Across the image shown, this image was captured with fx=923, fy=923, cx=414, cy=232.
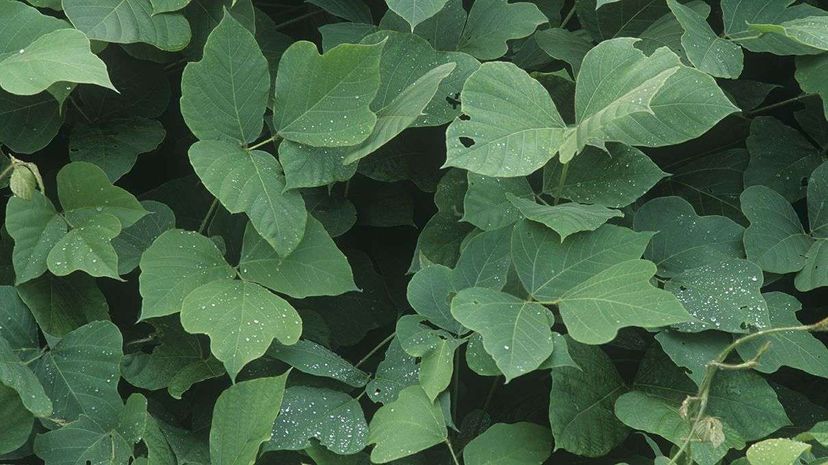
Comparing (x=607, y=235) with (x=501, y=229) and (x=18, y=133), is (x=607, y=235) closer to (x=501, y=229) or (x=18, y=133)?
(x=501, y=229)

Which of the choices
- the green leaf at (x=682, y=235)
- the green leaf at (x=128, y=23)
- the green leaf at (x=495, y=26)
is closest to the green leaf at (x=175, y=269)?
the green leaf at (x=128, y=23)

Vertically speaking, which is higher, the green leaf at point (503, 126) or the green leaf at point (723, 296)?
the green leaf at point (503, 126)

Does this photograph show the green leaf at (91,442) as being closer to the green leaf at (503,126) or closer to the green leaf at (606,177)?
the green leaf at (503,126)

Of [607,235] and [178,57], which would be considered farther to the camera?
[178,57]

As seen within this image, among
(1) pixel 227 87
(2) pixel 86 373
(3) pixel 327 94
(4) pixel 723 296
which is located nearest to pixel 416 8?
(3) pixel 327 94

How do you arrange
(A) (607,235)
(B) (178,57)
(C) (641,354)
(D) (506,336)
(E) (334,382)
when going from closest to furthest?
(D) (506,336) < (A) (607,235) < (E) (334,382) < (C) (641,354) < (B) (178,57)

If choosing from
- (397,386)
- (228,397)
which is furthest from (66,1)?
(397,386)

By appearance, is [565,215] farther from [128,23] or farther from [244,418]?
[128,23]
